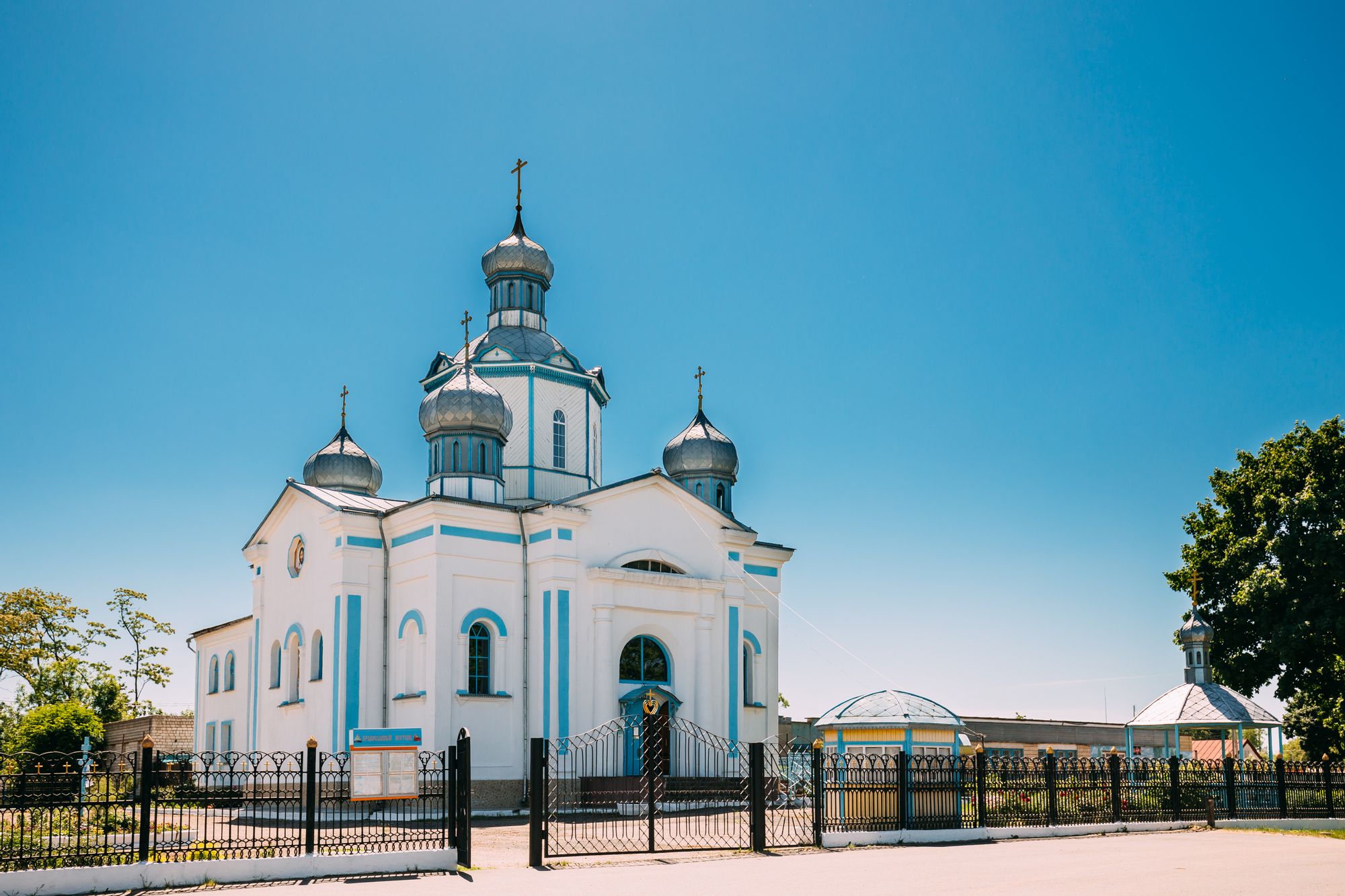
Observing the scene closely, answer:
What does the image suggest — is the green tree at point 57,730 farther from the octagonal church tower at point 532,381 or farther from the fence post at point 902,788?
the fence post at point 902,788

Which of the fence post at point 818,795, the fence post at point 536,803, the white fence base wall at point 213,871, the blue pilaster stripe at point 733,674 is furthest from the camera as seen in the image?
the blue pilaster stripe at point 733,674

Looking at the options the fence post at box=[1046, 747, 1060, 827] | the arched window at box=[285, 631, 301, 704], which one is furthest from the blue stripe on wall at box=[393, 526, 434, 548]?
the fence post at box=[1046, 747, 1060, 827]

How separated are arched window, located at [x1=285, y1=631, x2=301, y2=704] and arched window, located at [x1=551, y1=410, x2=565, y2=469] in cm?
722

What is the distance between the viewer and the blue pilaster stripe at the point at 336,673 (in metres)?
24.0

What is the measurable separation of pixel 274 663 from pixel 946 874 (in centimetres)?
1846

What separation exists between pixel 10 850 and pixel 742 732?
17581mm

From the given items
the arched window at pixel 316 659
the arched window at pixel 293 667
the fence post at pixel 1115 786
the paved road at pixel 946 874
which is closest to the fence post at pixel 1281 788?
the fence post at pixel 1115 786

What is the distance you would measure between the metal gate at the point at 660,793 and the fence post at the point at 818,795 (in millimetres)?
67

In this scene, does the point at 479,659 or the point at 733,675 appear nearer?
the point at 479,659

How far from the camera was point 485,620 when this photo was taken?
2472cm

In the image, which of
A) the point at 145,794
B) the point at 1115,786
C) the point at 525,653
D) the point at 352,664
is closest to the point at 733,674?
the point at 525,653

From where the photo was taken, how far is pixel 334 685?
2434cm

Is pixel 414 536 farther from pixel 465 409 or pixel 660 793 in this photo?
pixel 660 793

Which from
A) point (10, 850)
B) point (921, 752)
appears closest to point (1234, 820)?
point (921, 752)
